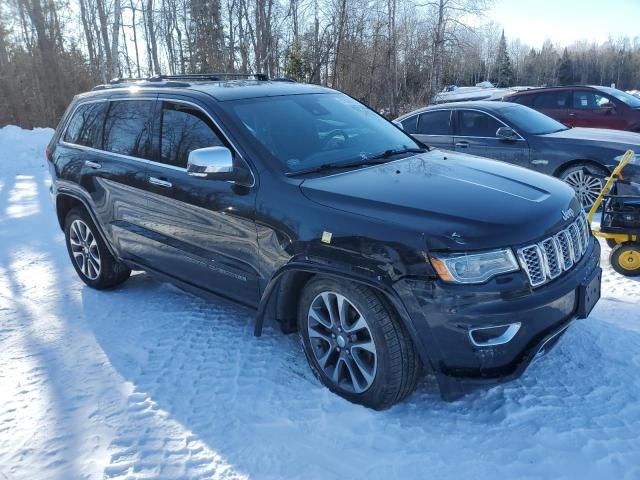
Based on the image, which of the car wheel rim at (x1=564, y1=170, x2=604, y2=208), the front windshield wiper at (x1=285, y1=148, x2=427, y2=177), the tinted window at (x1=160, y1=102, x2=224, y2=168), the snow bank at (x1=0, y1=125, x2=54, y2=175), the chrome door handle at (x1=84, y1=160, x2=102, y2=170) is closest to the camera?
the front windshield wiper at (x1=285, y1=148, x2=427, y2=177)

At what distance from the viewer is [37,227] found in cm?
784

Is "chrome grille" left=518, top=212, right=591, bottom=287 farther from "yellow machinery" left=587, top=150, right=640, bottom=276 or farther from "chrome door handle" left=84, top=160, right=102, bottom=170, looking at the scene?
"chrome door handle" left=84, top=160, right=102, bottom=170

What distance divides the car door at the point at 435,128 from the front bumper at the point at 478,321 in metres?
5.87

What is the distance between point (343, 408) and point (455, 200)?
1.33 metres

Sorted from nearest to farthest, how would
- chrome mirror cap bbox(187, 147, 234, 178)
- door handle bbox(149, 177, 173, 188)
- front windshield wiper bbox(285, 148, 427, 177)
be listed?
chrome mirror cap bbox(187, 147, 234, 178) < front windshield wiper bbox(285, 148, 427, 177) < door handle bbox(149, 177, 173, 188)

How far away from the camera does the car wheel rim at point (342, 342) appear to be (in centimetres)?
306

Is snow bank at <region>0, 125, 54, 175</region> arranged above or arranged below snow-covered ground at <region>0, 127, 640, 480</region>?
above

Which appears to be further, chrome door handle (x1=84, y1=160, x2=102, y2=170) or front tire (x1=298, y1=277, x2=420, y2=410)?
chrome door handle (x1=84, y1=160, x2=102, y2=170)

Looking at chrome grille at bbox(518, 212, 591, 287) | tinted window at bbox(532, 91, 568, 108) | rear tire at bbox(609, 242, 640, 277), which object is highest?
tinted window at bbox(532, 91, 568, 108)

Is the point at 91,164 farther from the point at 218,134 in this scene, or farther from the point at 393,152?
the point at 393,152

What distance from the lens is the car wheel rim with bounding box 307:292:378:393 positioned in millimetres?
3059

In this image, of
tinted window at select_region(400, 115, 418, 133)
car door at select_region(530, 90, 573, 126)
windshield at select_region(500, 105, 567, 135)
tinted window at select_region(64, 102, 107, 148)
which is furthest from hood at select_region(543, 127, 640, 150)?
tinted window at select_region(64, 102, 107, 148)

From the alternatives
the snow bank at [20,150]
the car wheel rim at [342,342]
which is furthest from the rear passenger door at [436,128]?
the snow bank at [20,150]

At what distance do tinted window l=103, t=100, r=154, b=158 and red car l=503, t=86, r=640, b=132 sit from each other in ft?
29.2
